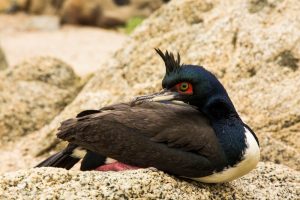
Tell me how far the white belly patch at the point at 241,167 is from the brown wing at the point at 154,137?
0.09 m

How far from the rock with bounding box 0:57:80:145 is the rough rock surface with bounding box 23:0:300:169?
1.64 feet

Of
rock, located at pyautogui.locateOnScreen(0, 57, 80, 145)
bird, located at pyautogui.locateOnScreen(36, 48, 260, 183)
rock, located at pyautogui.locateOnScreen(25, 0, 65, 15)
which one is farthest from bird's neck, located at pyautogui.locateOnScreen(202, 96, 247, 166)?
rock, located at pyautogui.locateOnScreen(25, 0, 65, 15)

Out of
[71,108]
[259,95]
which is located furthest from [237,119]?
[71,108]

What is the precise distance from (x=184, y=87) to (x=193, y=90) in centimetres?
7

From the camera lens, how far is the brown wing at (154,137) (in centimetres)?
469

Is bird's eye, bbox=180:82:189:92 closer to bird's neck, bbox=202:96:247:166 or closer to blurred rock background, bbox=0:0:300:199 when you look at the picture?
bird's neck, bbox=202:96:247:166

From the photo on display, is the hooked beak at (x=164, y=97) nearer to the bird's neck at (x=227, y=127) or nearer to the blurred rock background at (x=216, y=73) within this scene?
the bird's neck at (x=227, y=127)

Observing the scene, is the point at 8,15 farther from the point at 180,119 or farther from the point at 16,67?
the point at 180,119

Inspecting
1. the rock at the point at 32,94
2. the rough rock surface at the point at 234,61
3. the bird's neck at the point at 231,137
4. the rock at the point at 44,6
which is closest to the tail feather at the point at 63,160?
the bird's neck at the point at 231,137

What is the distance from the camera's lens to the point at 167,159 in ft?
15.4

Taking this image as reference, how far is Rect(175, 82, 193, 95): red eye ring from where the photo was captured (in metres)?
4.86

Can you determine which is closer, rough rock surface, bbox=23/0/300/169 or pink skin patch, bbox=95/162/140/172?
pink skin patch, bbox=95/162/140/172

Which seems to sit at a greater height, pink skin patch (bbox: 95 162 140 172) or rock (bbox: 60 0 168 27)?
pink skin patch (bbox: 95 162 140 172)

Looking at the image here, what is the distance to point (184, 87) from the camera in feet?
16.0
